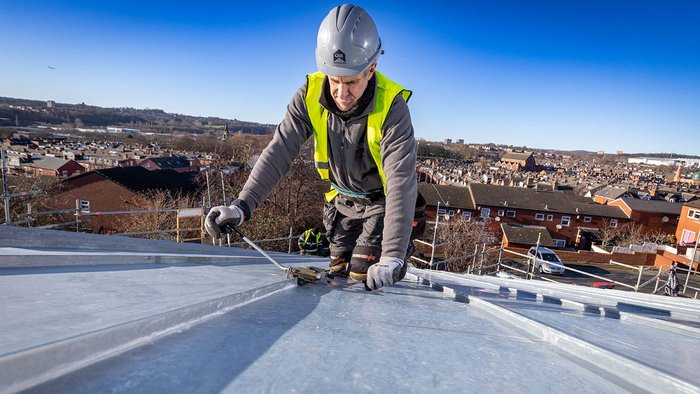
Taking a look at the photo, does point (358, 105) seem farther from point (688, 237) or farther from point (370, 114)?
point (688, 237)

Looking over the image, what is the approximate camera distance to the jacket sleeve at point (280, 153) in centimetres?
266

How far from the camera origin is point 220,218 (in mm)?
2363

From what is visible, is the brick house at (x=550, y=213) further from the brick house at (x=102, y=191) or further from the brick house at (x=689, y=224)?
the brick house at (x=102, y=191)

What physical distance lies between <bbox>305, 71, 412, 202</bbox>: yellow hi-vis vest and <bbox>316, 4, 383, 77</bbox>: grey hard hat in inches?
9.8

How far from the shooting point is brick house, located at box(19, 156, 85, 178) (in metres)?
33.0

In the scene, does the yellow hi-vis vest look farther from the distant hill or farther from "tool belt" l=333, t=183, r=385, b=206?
the distant hill

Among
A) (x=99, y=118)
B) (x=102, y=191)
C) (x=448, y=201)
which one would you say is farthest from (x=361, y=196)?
(x=99, y=118)

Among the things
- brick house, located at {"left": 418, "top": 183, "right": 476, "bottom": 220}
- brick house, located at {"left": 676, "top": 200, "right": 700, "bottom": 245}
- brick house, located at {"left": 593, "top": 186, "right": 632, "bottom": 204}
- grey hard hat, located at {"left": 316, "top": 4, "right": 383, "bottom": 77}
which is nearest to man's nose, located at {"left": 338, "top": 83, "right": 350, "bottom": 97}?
grey hard hat, located at {"left": 316, "top": 4, "right": 383, "bottom": 77}

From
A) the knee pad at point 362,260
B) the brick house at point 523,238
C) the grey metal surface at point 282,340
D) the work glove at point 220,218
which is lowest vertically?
the brick house at point 523,238

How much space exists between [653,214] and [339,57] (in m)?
42.0

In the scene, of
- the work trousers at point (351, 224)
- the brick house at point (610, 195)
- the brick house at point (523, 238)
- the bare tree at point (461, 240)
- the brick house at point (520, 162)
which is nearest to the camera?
the work trousers at point (351, 224)

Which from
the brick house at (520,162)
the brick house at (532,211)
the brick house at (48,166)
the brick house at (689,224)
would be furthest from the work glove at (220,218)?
the brick house at (520,162)

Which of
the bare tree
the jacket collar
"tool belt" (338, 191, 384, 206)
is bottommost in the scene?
the bare tree

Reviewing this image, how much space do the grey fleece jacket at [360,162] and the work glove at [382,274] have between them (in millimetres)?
100
